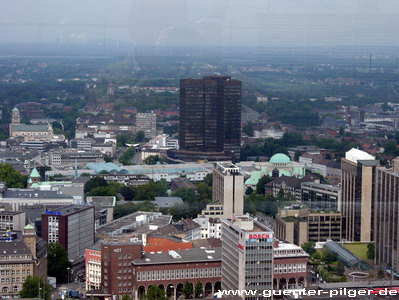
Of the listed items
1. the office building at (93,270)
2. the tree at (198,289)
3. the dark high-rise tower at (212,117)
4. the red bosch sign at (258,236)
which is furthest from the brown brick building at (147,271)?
the dark high-rise tower at (212,117)

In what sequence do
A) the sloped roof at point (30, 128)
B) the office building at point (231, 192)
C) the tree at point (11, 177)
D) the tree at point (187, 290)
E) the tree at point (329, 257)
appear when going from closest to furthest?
the tree at point (187, 290) < the tree at point (329, 257) < the office building at point (231, 192) < the tree at point (11, 177) < the sloped roof at point (30, 128)

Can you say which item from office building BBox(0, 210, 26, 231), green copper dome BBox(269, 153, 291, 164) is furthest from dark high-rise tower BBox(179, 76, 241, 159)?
office building BBox(0, 210, 26, 231)

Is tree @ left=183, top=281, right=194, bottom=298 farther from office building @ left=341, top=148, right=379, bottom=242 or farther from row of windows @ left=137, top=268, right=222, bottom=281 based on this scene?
office building @ left=341, top=148, right=379, bottom=242

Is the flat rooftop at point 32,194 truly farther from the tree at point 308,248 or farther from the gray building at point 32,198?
the tree at point 308,248

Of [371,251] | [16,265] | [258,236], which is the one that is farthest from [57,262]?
[371,251]

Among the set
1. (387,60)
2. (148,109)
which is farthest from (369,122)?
(148,109)
